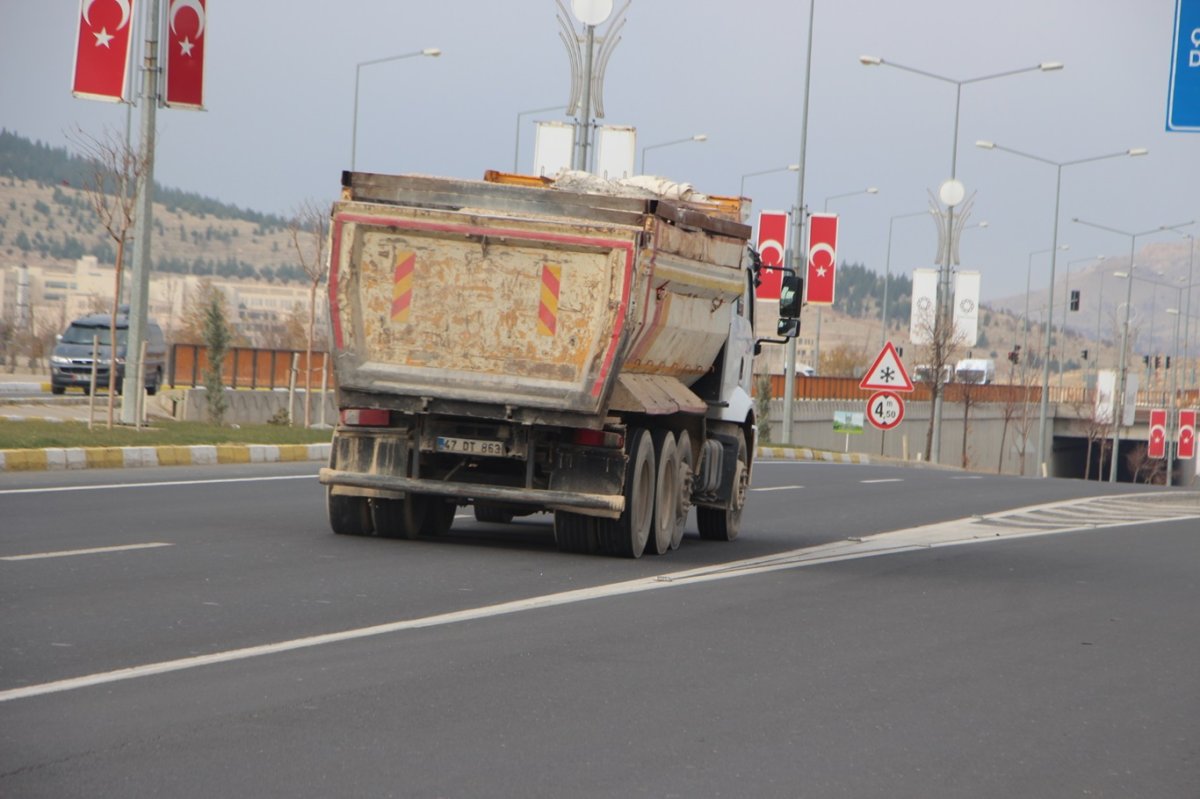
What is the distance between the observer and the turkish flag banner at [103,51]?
2478 centimetres

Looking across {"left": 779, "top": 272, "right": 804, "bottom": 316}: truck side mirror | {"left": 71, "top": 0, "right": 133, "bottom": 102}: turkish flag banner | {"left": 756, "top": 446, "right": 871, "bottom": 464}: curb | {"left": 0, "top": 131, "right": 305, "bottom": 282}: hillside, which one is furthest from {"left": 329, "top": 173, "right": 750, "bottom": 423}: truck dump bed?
{"left": 0, "top": 131, "right": 305, "bottom": 282}: hillside

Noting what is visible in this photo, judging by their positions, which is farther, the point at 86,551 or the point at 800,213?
the point at 800,213

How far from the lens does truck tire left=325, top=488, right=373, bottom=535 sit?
14039 mm

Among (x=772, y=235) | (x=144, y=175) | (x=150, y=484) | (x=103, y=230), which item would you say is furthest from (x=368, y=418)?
(x=103, y=230)

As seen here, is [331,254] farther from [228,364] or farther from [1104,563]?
Answer: [228,364]

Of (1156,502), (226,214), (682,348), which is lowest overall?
(1156,502)

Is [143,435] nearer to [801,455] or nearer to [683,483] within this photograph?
[683,483]

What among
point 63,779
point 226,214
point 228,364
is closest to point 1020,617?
point 63,779

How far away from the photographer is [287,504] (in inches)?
675

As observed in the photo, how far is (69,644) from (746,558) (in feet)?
24.6

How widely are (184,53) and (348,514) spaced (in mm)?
14487

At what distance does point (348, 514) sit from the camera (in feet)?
46.3

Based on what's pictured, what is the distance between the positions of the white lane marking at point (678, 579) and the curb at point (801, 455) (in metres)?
17.3

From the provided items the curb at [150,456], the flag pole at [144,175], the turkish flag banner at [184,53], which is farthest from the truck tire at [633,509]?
the turkish flag banner at [184,53]
